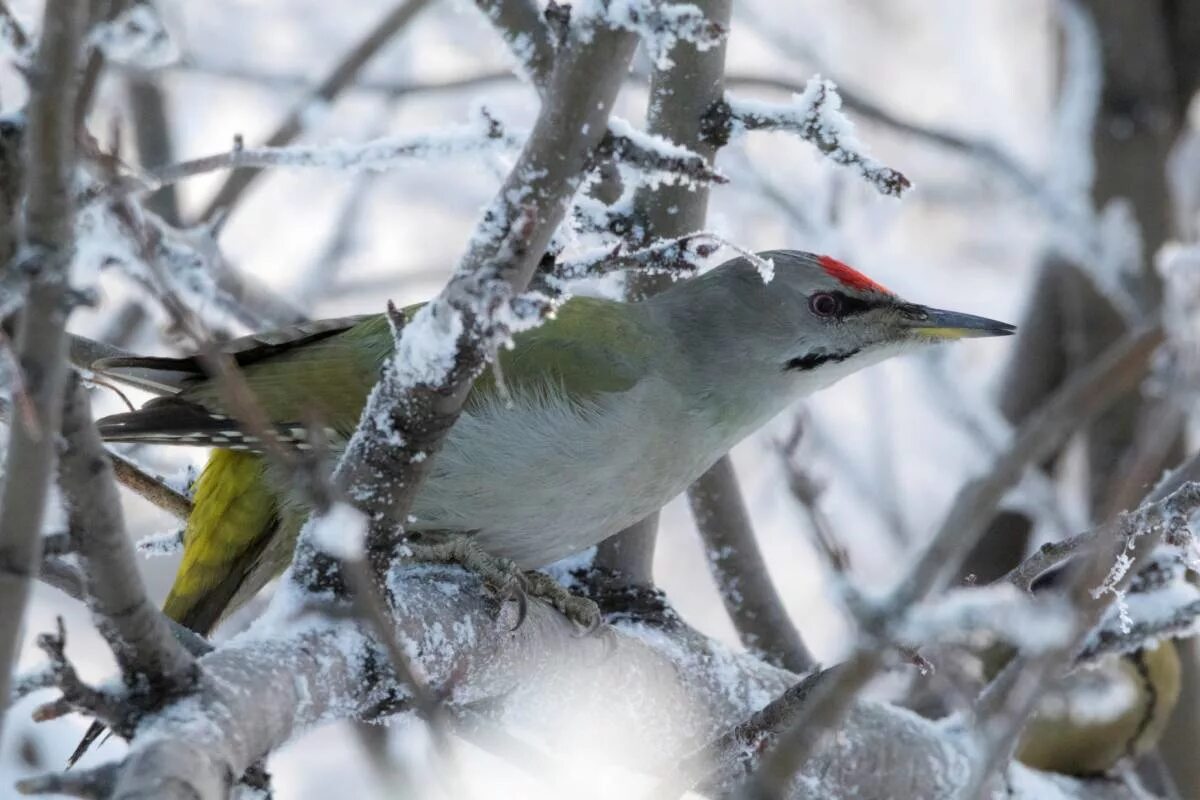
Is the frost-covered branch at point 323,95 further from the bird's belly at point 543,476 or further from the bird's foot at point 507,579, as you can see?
the bird's foot at point 507,579

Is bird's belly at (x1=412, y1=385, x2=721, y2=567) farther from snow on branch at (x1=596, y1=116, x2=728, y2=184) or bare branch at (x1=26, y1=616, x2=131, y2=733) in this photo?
bare branch at (x1=26, y1=616, x2=131, y2=733)

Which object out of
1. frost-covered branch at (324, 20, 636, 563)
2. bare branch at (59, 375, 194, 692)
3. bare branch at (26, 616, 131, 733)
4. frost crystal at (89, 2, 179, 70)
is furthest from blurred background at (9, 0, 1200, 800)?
bare branch at (26, 616, 131, 733)

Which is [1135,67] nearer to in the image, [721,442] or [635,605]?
[721,442]

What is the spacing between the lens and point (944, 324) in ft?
13.2

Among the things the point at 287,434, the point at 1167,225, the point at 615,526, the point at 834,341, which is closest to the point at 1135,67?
the point at 1167,225

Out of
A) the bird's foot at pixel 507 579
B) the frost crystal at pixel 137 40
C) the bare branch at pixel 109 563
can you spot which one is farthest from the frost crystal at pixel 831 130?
the bare branch at pixel 109 563

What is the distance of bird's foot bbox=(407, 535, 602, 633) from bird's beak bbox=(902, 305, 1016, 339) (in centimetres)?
131

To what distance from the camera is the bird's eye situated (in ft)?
13.4

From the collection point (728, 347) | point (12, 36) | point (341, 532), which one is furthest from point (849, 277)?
point (341, 532)

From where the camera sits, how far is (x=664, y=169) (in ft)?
7.39

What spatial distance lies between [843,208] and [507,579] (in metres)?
4.93

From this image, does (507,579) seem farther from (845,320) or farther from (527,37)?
(845,320)

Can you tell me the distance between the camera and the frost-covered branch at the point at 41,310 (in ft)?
5.11

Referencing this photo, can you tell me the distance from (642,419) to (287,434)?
89 cm
